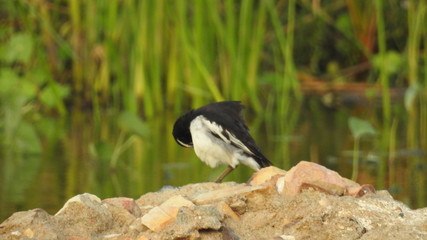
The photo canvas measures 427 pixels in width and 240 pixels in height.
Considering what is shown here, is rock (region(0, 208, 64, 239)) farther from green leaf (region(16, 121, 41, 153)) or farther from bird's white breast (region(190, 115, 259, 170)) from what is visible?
green leaf (region(16, 121, 41, 153))

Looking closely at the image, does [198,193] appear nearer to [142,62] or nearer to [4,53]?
[142,62]

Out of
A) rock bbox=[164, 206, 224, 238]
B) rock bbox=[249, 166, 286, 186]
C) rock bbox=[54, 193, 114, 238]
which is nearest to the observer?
rock bbox=[164, 206, 224, 238]

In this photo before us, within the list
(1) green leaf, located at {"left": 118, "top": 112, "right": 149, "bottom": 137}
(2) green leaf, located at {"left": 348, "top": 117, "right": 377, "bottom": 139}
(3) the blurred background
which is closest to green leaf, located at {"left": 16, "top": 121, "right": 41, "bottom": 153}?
(3) the blurred background

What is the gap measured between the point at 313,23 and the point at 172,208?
8.88m

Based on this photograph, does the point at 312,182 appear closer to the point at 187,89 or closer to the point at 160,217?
the point at 160,217

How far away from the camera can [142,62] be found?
10633 millimetres

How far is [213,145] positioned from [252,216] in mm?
1815

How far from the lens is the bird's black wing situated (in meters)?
6.38

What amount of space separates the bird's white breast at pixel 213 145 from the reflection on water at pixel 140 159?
14.8 inches

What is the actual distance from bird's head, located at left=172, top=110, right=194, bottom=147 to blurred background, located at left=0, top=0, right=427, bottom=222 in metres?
0.28

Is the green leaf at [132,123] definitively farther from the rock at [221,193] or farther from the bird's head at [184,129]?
the rock at [221,193]

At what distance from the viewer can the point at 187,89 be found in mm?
10641

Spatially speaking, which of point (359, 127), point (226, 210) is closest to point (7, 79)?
point (359, 127)

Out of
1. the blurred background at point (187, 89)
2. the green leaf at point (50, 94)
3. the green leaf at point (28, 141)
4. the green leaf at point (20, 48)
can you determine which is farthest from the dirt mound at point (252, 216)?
the green leaf at point (50, 94)
